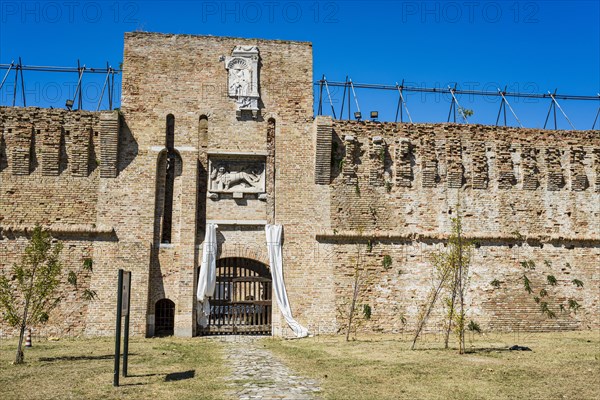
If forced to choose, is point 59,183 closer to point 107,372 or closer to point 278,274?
point 278,274

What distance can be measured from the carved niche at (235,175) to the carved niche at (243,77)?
1538 millimetres

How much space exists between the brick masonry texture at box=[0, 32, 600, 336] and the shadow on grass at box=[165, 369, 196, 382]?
6.36 m

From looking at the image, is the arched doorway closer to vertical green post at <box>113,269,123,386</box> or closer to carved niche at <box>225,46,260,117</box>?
carved niche at <box>225,46,260,117</box>

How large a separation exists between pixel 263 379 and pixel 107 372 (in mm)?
2847

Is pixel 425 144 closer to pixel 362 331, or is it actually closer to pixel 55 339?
pixel 362 331

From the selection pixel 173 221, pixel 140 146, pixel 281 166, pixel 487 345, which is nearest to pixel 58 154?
pixel 140 146

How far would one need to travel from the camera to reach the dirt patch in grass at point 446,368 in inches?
330

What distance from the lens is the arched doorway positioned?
1695 centimetres

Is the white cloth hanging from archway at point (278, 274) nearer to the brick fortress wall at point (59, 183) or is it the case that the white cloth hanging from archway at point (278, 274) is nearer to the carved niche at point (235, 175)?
the carved niche at point (235, 175)

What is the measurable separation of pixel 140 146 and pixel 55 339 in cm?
598

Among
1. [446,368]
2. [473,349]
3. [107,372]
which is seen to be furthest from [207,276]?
[446,368]

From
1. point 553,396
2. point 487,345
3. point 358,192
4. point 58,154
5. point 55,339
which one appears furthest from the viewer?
point 358,192

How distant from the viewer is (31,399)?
25.0ft

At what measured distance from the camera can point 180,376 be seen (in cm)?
952
